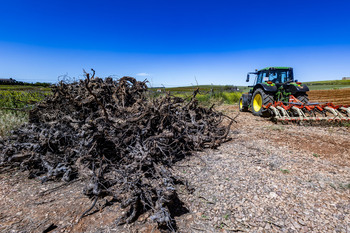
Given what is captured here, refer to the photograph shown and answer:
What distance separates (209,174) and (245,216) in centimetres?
90

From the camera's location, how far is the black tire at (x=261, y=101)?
6.61m

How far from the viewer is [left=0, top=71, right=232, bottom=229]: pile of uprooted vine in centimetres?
212

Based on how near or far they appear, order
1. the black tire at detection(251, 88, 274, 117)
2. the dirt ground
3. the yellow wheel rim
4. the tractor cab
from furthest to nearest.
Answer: the yellow wheel rim < the tractor cab < the black tire at detection(251, 88, 274, 117) < the dirt ground

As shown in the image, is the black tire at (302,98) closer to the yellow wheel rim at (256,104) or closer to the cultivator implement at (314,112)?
the cultivator implement at (314,112)

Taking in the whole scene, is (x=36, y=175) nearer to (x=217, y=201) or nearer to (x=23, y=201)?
(x=23, y=201)

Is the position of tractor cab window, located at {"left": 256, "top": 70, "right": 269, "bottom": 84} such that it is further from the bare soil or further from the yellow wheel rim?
the bare soil

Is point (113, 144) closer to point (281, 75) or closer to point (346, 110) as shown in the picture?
point (346, 110)

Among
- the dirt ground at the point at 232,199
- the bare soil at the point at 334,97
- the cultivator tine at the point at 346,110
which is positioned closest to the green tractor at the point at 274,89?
the cultivator tine at the point at 346,110

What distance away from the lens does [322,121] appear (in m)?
5.41

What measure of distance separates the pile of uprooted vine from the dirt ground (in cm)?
18

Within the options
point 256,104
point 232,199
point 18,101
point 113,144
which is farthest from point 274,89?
point 18,101

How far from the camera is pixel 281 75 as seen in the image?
7.53m

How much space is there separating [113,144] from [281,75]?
7469 mm

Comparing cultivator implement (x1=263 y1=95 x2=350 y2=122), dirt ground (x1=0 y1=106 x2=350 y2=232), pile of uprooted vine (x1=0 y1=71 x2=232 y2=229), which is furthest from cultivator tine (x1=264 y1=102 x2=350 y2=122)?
pile of uprooted vine (x1=0 y1=71 x2=232 y2=229)
